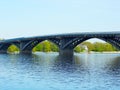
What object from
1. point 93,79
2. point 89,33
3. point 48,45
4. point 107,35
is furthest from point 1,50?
point 93,79

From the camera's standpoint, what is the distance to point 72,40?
124375mm

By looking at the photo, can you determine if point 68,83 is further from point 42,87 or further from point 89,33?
point 89,33

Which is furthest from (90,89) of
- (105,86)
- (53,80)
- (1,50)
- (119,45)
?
(1,50)

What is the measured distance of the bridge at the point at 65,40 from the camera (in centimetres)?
10619

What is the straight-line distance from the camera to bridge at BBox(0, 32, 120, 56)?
4181 inches

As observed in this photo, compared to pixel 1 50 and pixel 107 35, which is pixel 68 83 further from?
pixel 1 50

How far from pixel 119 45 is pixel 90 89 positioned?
7191 centimetres

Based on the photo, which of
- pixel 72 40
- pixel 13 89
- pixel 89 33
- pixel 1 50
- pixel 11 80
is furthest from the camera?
pixel 1 50

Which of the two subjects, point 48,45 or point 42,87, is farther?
point 48,45

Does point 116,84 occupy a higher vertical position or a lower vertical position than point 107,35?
lower

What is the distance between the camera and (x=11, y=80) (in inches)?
1550

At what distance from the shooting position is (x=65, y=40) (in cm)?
12762

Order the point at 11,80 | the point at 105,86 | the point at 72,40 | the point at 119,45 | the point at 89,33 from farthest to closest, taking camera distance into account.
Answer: the point at 72,40 → the point at 89,33 → the point at 119,45 → the point at 11,80 → the point at 105,86

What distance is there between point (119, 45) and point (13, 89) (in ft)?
244
